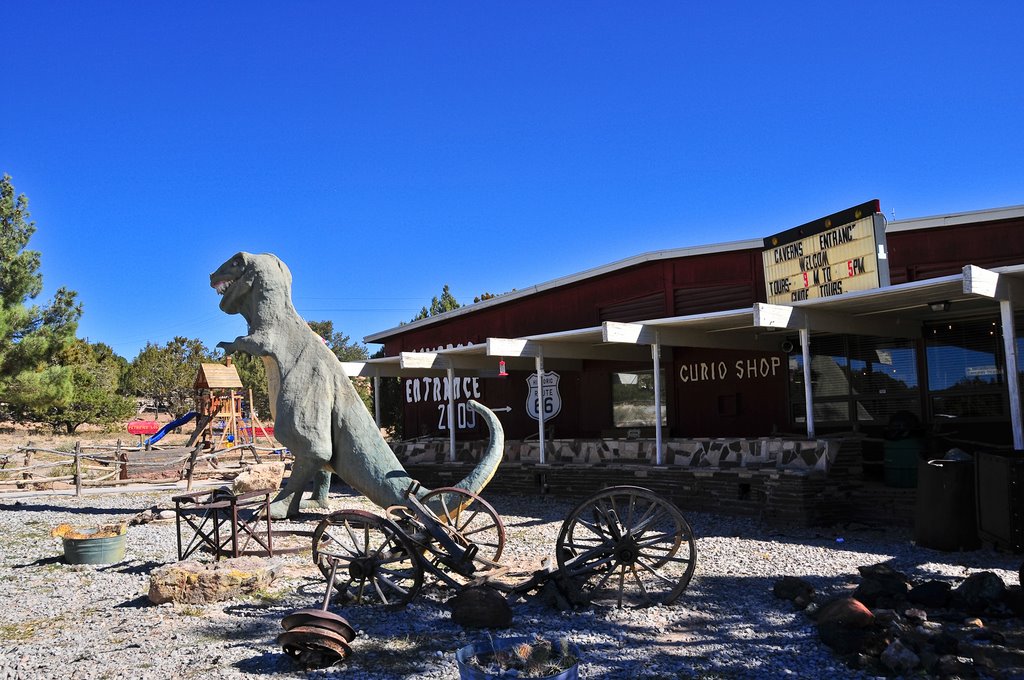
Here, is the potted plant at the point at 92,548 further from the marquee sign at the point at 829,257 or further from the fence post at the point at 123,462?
the marquee sign at the point at 829,257

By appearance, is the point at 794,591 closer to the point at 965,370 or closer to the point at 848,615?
the point at 848,615

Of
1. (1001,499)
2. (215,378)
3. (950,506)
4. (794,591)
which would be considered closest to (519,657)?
(794,591)

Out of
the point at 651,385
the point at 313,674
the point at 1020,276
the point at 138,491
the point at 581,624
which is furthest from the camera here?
the point at 138,491

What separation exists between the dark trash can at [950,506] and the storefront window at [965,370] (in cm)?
411

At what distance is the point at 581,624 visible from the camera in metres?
6.26

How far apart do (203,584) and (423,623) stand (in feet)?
6.95

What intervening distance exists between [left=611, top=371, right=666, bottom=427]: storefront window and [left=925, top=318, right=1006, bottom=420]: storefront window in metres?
5.25

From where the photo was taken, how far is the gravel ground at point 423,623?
210 inches

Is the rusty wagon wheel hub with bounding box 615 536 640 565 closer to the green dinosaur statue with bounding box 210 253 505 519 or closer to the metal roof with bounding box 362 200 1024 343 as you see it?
the green dinosaur statue with bounding box 210 253 505 519

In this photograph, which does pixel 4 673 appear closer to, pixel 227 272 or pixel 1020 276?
pixel 227 272

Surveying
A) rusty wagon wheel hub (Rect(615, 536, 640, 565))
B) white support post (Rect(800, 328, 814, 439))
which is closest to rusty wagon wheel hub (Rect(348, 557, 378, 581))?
rusty wagon wheel hub (Rect(615, 536, 640, 565))

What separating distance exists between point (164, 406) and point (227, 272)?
4334cm

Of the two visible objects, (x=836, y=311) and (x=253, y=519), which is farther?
(x=836, y=311)

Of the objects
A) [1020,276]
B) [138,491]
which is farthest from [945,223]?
[138,491]
